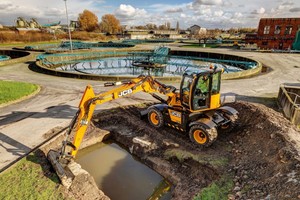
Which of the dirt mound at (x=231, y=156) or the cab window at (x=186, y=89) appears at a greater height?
the cab window at (x=186, y=89)

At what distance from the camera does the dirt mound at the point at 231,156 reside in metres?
6.49

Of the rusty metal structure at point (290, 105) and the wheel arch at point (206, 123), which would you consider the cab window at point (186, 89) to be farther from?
the rusty metal structure at point (290, 105)

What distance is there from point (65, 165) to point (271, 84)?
701 inches

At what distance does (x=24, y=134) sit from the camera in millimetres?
10273

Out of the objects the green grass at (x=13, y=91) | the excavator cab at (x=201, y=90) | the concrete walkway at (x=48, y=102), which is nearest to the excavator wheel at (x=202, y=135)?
the excavator cab at (x=201, y=90)

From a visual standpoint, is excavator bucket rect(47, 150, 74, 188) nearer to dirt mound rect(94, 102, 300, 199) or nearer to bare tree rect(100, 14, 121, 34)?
dirt mound rect(94, 102, 300, 199)

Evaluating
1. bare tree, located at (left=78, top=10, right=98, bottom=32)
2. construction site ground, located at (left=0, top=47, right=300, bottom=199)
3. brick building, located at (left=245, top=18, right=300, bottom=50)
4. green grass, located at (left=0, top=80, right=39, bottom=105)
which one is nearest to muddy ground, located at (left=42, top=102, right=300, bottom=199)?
construction site ground, located at (left=0, top=47, right=300, bottom=199)

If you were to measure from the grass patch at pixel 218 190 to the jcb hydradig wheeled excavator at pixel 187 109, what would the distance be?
178 cm

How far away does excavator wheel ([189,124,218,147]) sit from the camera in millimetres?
8586

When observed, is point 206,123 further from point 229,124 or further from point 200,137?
point 229,124

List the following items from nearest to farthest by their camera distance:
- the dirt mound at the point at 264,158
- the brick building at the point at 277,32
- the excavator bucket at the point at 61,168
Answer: the dirt mound at the point at 264,158 → the excavator bucket at the point at 61,168 → the brick building at the point at 277,32

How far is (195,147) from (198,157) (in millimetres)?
818

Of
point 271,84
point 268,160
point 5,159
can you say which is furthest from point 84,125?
point 271,84

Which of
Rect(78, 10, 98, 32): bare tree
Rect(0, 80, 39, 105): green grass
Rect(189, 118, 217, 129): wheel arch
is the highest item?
Rect(78, 10, 98, 32): bare tree
